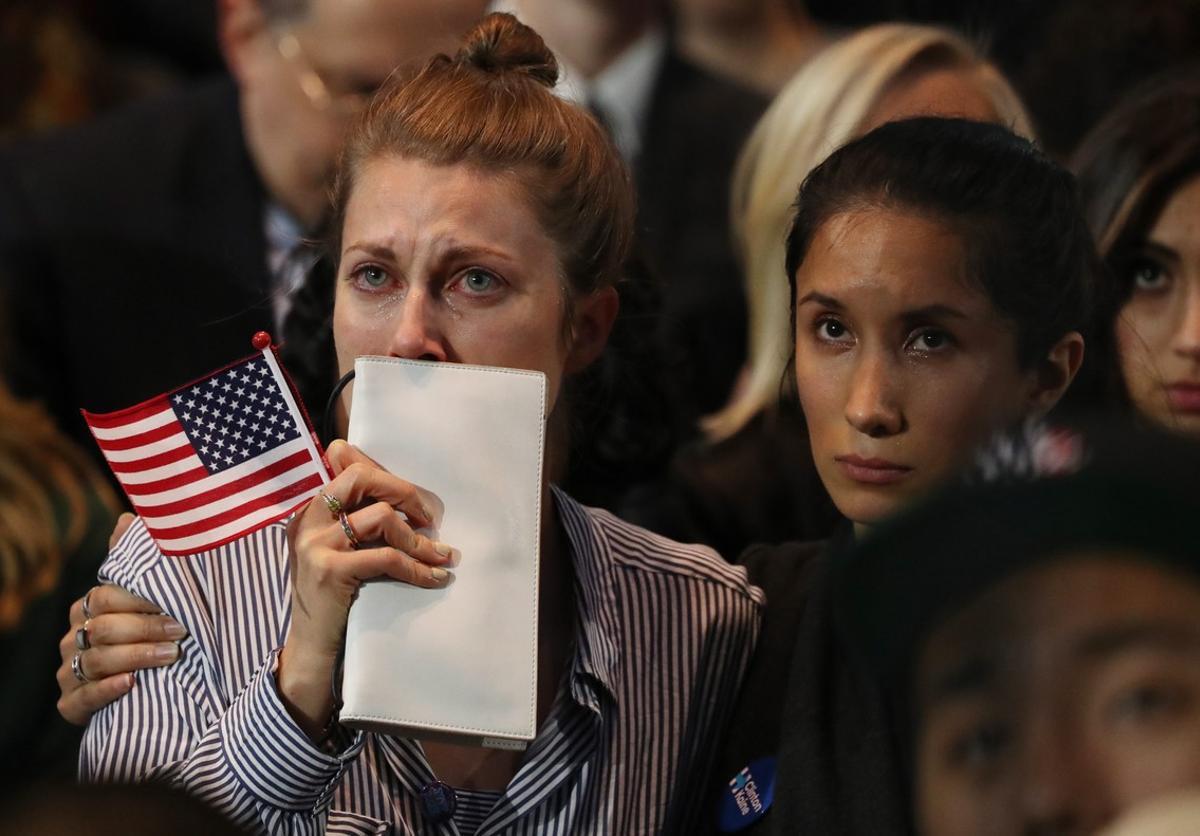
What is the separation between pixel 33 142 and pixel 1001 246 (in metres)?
2.18

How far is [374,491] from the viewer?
1644 mm

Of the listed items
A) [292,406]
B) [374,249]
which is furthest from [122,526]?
[374,249]

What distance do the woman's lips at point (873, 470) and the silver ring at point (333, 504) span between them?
542mm

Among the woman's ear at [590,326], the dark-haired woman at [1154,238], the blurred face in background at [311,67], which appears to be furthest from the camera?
the blurred face in background at [311,67]

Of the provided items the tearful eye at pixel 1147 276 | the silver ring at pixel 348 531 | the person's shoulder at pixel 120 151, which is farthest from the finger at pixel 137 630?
the person's shoulder at pixel 120 151

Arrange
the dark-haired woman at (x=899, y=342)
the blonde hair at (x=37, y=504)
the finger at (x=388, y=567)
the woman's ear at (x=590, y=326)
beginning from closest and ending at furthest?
the finger at (x=388, y=567), the dark-haired woman at (x=899, y=342), the woman's ear at (x=590, y=326), the blonde hair at (x=37, y=504)

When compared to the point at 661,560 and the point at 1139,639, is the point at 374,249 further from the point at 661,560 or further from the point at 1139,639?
the point at 1139,639

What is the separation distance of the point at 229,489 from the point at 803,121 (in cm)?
135

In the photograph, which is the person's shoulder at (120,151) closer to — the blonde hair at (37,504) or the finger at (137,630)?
the blonde hair at (37,504)

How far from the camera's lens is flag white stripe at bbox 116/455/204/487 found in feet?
5.99

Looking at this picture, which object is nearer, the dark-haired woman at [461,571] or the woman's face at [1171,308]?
the dark-haired woman at [461,571]

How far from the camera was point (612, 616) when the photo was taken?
1997 mm

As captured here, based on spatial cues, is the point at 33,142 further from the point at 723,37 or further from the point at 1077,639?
the point at 1077,639

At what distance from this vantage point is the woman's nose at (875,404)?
177 centimetres
